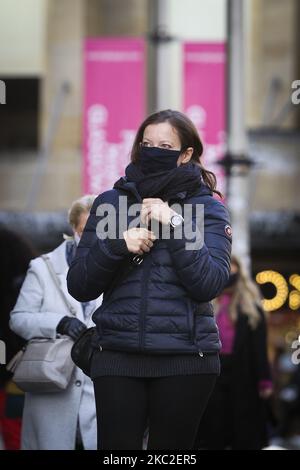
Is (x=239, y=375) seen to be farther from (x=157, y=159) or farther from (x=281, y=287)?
(x=281, y=287)

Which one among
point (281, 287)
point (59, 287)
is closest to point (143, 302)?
point (59, 287)

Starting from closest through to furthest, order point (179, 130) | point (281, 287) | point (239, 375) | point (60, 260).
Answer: point (179, 130) < point (60, 260) < point (239, 375) < point (281, 287)

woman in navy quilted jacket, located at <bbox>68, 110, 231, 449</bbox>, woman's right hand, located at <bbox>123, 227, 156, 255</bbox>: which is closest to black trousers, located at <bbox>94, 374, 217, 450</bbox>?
woman in navy quilted jacket, located at <bbox>68, 110, 231, 449</bbox>

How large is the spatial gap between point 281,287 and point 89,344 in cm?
1512

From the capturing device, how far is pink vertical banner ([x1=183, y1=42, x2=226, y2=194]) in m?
15.8

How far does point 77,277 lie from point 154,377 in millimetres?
516

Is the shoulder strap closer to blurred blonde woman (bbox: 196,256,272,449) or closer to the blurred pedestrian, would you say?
the blurred pedestrian

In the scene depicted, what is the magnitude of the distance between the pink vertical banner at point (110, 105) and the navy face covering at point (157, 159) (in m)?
11.9

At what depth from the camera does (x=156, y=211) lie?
14.4 feet

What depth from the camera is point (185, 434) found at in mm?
4461

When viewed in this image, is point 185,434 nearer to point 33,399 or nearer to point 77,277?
point 77,277

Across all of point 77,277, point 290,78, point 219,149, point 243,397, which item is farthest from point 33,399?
point 290,78

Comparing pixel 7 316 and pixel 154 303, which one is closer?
pixel 154 303

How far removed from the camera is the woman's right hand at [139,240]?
14.3 ft
